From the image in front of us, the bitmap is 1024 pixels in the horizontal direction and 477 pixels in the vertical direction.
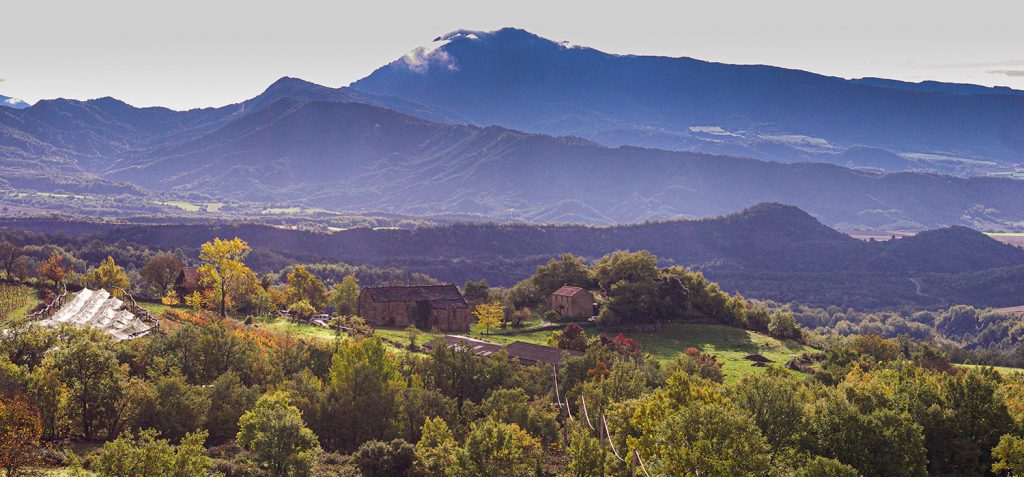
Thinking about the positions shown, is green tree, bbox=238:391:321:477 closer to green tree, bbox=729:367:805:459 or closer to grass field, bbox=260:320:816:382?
green tree, bbox=729:367:805:459

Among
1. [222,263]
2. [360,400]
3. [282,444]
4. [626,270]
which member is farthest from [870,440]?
[626,270]

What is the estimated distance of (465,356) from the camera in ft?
209

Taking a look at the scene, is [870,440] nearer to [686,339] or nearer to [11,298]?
[686,339]

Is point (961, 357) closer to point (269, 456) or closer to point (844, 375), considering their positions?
point (844, 375)

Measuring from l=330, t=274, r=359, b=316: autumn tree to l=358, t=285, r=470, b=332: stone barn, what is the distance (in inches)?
78.1

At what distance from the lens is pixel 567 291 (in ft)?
376

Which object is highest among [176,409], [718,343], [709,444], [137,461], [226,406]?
[709,444]

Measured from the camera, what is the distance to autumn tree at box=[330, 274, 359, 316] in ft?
358

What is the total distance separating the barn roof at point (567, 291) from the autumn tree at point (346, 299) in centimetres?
2715

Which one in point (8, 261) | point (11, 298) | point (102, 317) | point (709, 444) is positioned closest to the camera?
point (709, 444)

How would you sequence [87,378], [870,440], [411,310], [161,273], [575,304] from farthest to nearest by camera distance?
[161,273], [575,304], [411,310], [87,378], [870,440]

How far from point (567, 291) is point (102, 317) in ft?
203

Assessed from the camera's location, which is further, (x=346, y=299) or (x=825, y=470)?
(x=346, y=299)

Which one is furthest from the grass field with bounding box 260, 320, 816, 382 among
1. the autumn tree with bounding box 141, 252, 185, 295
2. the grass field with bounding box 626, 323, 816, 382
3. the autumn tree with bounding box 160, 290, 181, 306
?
the autumn tree with bounding box 141, 252, 185, 295
